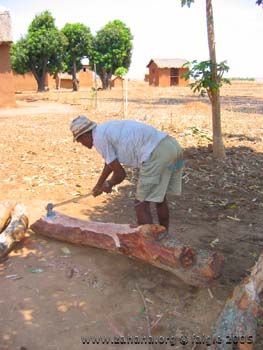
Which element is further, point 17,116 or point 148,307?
point 17,116

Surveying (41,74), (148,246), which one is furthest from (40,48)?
(148,246)

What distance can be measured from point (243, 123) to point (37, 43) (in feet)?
72.7

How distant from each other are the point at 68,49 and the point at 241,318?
3415 centimetres

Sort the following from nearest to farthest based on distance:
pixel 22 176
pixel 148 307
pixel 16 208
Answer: pixel 148 307 < pixel 16 208 < pixel 22 176

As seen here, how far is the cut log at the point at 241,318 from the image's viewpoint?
7.98 feet

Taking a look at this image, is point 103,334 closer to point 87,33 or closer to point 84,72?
point 87,33

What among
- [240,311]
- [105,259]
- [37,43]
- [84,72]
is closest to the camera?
[240,311]

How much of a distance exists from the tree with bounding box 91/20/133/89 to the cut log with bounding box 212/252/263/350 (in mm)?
34841

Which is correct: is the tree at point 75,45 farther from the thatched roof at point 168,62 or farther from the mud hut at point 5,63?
the mud hut at point 5,63

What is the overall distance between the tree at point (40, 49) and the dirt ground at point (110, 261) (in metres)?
24.0

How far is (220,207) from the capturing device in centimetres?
503

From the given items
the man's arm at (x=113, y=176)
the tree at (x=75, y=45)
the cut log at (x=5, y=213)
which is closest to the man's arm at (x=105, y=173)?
the man's arm at (x=113, y=176)

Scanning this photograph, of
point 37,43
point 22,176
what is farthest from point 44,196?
point 37,43

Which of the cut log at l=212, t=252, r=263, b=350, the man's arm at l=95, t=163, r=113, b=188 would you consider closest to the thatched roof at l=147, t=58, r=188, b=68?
the man's arm at l=95, t=163, r=113, b=188
